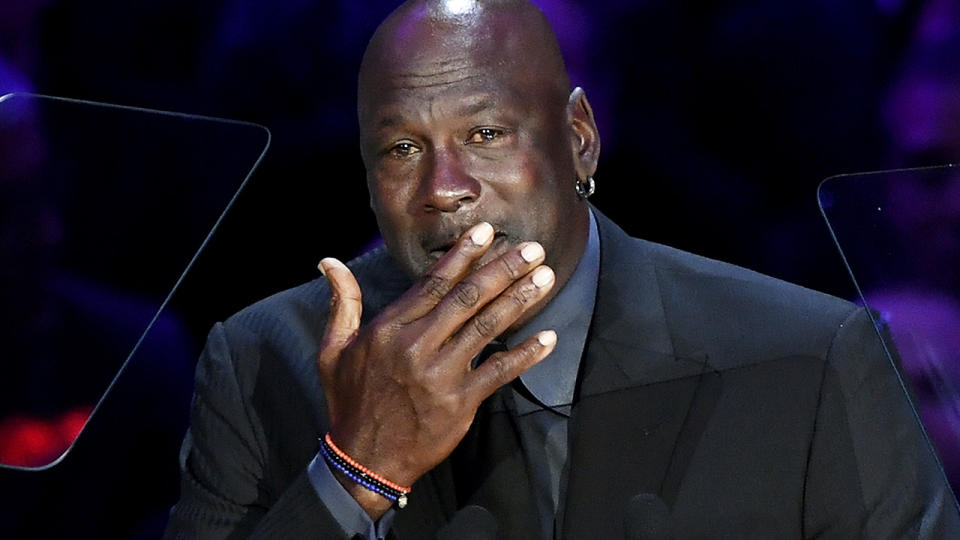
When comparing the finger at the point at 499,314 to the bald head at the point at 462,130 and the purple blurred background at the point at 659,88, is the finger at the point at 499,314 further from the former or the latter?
the purple blurred background at the point at 659,88

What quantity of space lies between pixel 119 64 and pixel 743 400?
1138 millimetres

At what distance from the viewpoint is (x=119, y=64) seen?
243cm

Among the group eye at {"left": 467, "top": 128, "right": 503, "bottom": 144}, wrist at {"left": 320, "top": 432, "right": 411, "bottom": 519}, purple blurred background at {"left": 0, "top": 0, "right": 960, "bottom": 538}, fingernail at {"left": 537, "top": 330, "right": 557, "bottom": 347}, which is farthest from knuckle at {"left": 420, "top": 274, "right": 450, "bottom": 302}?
purple blurred background at {"left": 0, "top": 0, "right": 960, "bottom": 538}

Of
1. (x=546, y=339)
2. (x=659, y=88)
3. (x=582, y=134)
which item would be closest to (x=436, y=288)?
(x=546, y=339)

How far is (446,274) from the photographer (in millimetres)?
1640

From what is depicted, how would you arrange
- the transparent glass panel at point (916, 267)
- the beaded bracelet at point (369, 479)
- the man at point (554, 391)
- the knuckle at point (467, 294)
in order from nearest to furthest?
the transparent glass panel at point (916, 267)
the knuckle at point (467, 294)
the beaded bracelet at point (369, 479)
the man at point (554, 391)

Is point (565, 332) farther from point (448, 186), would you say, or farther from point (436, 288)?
point (436, 288)

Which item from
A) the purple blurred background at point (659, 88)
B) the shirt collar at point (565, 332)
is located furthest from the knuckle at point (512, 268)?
the purple blurred background at point (659, 88)

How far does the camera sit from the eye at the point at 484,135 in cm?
198

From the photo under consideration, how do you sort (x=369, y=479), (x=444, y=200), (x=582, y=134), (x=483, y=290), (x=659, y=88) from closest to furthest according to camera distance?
(x=483, y=290) → (x=369, y=479) → (x=444, y=200) → (x=582, y=134) → (x=659, y=88)

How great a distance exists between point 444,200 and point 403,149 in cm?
12

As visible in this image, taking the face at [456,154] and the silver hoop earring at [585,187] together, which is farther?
the silver hoop earring at [585,187]

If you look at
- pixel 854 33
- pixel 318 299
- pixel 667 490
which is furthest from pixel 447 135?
pixel 854 33

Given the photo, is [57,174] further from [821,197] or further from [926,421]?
[926,421]
